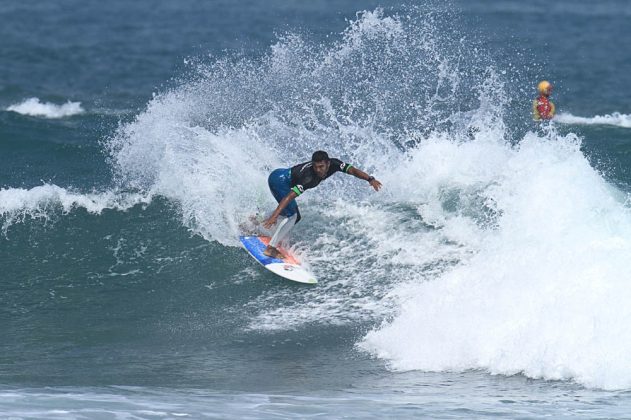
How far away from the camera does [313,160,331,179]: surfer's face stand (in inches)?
520

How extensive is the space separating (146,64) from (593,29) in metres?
13.1

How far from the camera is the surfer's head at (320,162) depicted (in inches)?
519

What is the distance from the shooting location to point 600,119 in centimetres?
2164

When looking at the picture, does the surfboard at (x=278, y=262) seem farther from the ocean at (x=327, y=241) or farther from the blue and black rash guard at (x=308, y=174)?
the blue and black rash guard at (x=308, y=174)

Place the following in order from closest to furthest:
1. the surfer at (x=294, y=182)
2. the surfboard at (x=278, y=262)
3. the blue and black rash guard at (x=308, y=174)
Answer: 1. the surfer at (x=294, y=182)
2. the blue and black rash guard at (x=308, y=174)
3. the surfboard at (x=278, y=262)

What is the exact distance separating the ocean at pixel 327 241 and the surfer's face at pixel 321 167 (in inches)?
59.4

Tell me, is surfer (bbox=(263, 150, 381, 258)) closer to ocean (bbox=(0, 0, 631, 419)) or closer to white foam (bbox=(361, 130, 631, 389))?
ocean (bbox=(0, 0, 631, 419))

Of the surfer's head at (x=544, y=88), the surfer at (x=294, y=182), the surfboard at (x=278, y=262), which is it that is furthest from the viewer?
the surfer's head at (x=544, y=88)

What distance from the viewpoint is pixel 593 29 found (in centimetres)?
2948

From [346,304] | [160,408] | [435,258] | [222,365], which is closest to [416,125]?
[435,258]

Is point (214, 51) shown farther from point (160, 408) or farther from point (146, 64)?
point (160, 408)

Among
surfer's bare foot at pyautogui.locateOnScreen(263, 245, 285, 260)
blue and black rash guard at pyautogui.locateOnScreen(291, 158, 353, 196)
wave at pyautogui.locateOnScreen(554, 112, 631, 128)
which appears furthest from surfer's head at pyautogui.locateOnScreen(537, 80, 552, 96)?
surfer's bare foot at pyautogui.locateOnScreen(263, 245, 285, 260)

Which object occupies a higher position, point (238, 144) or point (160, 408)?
point (238, 144)

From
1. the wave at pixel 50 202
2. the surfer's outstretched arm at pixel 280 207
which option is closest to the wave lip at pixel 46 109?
the wave at pixel 50 202
